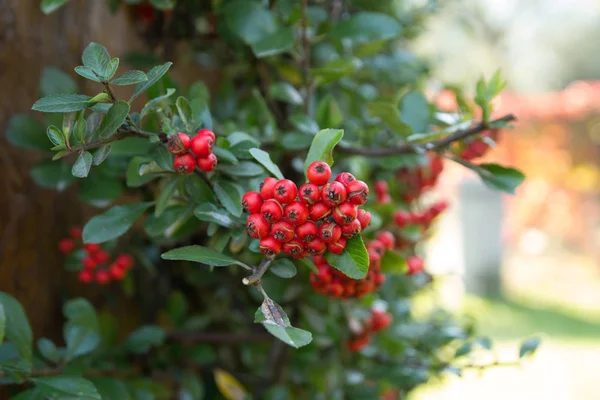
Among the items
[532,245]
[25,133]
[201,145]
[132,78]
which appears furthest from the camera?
[532,245]

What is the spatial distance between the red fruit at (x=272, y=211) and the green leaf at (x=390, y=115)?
0.39 metres

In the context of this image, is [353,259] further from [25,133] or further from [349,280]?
[25,133]

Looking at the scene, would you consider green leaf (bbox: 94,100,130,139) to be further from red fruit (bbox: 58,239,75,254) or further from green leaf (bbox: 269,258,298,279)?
red fruit (bbox: 58,239,75,254)

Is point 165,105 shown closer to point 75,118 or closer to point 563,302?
point 75,118

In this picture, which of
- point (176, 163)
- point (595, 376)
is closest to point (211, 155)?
point (176, 163)

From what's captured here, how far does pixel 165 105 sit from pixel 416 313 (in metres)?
1.61

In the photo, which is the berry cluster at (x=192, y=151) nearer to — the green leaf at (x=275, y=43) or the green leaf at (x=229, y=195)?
the green leaf at (x=229, y=195)

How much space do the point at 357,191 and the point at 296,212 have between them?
3.2 inches

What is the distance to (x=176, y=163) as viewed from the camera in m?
0.91

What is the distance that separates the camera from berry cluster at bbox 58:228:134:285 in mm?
1297

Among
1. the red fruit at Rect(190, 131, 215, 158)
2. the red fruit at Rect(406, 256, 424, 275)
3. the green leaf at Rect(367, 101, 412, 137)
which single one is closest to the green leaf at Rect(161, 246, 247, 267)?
the red fruit at Rect(190, 131, 215, 158)

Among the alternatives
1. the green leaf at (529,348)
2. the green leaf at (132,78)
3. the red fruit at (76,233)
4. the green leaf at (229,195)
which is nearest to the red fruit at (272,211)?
the green leaf at (229,195)

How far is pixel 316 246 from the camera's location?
0.85 meters

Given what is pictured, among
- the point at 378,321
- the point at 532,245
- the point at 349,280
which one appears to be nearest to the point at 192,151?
the point at 349,280
